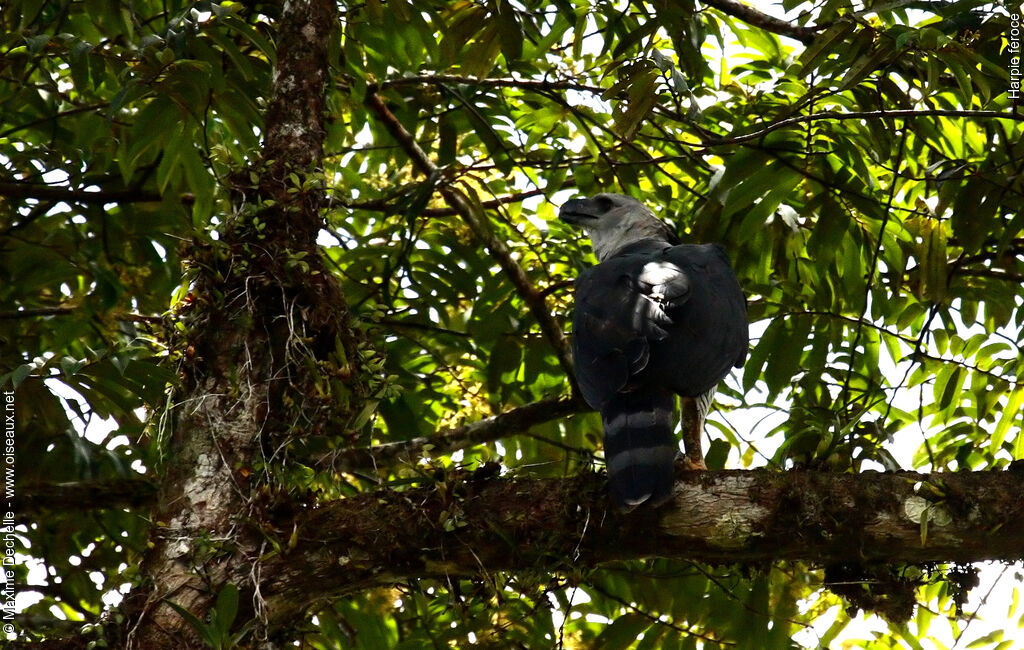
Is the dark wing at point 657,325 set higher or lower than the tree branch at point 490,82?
lower

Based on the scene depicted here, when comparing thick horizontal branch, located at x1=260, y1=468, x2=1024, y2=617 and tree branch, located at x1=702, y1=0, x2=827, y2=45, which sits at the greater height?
tree branch, located at x1=702, y1=0, x2=827, y2=45

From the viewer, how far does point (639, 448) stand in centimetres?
294

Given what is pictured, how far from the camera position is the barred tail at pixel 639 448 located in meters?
2.75

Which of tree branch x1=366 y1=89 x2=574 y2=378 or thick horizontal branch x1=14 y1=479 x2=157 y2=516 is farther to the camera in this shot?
tree branch x1=366 y1=89 x2=574 y2=378

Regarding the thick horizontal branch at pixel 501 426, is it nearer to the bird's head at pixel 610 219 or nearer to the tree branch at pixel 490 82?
the bird's head at pixel 610 219

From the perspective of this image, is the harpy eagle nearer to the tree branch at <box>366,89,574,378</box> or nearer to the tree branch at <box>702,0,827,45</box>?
the tree branch at <box>366,89,574,378</box>

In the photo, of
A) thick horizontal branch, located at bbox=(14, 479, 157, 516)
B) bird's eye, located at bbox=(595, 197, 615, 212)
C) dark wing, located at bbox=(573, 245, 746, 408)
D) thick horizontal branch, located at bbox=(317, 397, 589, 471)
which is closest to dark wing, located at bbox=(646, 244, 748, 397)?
dark wing, located at bbox=(573, 245, 746, 408)

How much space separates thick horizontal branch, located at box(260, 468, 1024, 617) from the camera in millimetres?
2732

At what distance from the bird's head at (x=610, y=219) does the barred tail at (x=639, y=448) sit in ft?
5.18

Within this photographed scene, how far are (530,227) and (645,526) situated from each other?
9.32 feet

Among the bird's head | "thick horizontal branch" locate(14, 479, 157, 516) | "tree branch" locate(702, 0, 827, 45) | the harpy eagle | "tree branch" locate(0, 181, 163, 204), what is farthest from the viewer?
the bird's head

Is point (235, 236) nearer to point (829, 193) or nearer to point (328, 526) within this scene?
point (328, 526)

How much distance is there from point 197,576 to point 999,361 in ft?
11.0

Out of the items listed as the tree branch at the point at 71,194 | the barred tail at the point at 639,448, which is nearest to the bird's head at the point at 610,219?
the barred tail at the point at 639,448
